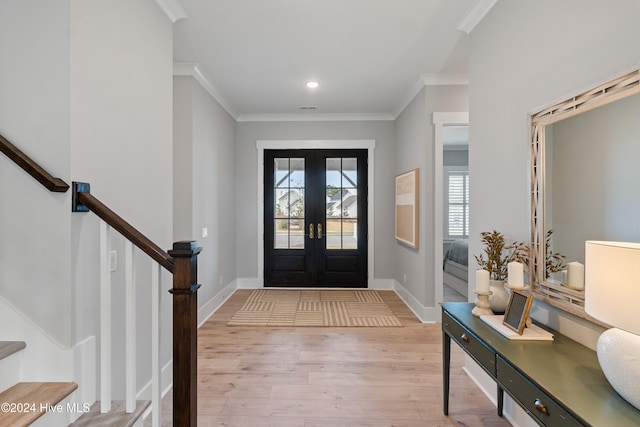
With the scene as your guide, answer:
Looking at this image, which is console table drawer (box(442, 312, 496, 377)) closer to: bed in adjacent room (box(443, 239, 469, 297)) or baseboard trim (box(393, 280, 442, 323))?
baseboard trim (box(393, 280, 442, 323))

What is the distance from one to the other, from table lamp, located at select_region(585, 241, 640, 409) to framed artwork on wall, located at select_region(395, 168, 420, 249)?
119 inches

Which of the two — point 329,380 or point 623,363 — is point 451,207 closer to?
point 329,380

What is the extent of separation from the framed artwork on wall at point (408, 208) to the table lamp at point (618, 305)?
3011 mm

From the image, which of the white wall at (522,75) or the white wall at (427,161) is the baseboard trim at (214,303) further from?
the white wall at (522,75)

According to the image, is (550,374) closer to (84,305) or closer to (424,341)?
(84,305)

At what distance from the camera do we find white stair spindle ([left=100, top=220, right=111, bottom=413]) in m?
1.43

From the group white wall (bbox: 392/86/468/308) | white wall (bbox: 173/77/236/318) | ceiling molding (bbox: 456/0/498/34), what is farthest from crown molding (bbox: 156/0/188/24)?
white wall (bbox: 392/86/468/308)

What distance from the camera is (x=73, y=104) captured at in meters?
1.52

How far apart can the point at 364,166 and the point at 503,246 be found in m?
3.46

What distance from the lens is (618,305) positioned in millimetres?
946

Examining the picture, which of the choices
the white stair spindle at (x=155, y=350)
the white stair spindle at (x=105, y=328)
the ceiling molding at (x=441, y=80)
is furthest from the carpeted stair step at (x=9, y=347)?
the ceiling molding at (x=441, y=80)

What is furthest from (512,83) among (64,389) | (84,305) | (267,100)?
(267,100)

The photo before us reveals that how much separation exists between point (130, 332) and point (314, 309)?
3.12 meters

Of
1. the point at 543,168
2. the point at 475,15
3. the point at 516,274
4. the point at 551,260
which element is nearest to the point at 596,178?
the point at 543,168
